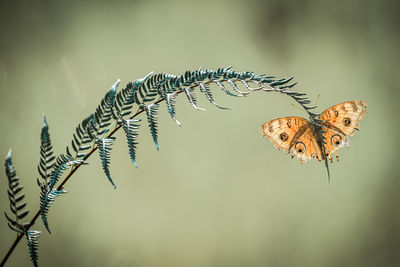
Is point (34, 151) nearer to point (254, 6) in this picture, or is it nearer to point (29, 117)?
point (29, 117)

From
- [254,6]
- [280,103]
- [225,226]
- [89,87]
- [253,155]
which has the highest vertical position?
[254,6]

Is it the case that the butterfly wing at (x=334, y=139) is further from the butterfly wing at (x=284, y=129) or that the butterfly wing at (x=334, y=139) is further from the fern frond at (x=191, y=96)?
the fern frond at (x=191, y=96)

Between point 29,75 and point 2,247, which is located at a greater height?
point 29,75

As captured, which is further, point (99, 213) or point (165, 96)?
point (99, 213)

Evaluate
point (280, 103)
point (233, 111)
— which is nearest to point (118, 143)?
point (233, 111)

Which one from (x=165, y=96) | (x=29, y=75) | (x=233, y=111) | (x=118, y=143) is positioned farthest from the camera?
(x=233, y=111)

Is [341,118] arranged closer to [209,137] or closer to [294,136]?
[294,136]

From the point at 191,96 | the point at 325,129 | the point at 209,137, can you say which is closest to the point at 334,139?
the point at 325,129
